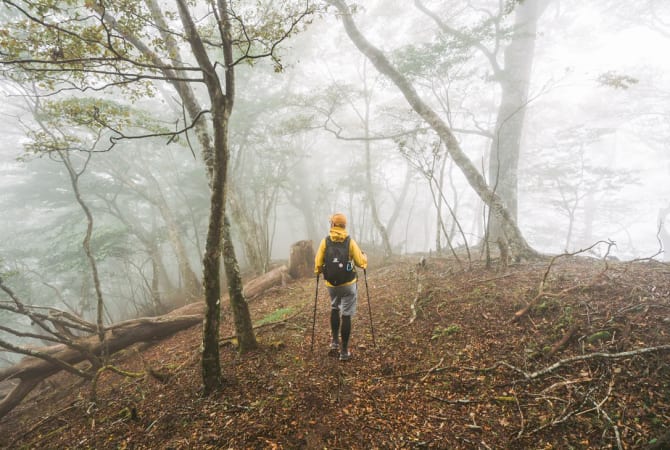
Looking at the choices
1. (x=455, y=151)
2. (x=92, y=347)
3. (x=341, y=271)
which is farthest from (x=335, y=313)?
(x=455, y=151)

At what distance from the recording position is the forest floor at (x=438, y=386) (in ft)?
8.90

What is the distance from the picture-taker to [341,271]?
4102mm

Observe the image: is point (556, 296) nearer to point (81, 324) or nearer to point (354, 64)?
point (81, 324)

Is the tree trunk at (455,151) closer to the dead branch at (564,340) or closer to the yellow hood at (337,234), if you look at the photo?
the dead branch at (564,340)

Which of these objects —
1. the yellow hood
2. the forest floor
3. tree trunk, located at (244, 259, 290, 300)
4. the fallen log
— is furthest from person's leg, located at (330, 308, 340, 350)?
tree trunk, located at (244, 259, 290, 300)

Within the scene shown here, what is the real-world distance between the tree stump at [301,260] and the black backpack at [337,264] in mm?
6535

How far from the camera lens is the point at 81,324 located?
6090 millimetres

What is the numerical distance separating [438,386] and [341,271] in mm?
2023

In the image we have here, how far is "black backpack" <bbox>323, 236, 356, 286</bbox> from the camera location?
4113 millimetres

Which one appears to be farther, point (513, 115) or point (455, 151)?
point (513, 115)

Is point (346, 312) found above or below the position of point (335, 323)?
above

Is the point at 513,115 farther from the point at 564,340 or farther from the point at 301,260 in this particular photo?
the point at 301,260

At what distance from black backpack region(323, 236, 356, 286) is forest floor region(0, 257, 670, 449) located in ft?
4.47

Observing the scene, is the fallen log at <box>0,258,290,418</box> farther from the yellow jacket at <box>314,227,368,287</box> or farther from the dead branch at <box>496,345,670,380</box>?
the dead branch at <box>496,345,670,380</box>
